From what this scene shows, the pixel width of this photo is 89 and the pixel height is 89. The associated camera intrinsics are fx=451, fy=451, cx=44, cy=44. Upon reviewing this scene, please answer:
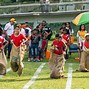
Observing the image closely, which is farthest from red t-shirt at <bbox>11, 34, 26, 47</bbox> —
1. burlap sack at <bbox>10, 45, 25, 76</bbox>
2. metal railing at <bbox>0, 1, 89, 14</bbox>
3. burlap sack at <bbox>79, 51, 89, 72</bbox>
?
metal railing at <bbox>0, 1, 89, 14</bbox>

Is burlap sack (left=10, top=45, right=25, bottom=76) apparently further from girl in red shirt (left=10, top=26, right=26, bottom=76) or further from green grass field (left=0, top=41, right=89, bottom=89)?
green grass field (left=0, top=41, right=89, bottom=89)

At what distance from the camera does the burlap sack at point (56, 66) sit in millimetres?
14773

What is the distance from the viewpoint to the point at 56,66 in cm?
1498

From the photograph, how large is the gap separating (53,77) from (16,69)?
55.4 inches

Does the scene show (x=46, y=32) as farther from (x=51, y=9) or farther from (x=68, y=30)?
(x=51, y=9)

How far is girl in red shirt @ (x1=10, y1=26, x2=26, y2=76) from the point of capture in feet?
49.4

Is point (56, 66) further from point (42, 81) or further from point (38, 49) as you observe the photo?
point (38, 49)

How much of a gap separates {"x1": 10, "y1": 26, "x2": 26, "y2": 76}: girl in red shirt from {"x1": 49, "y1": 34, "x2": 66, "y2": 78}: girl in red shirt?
1.05m

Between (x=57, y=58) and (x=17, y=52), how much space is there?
1358 mm

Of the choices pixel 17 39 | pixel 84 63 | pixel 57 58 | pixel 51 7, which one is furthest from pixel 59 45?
pixel 51 7

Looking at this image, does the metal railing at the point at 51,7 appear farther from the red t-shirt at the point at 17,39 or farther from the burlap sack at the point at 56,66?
the burlap sack at the point at 56,66

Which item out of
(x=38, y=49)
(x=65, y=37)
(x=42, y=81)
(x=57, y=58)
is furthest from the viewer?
(x=38, y=49)

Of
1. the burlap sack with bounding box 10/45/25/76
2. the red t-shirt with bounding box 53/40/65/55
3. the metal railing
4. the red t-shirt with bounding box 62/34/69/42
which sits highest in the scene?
the red t-shirt with bounding box 53/40/65/55

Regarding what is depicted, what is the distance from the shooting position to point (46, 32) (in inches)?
874
